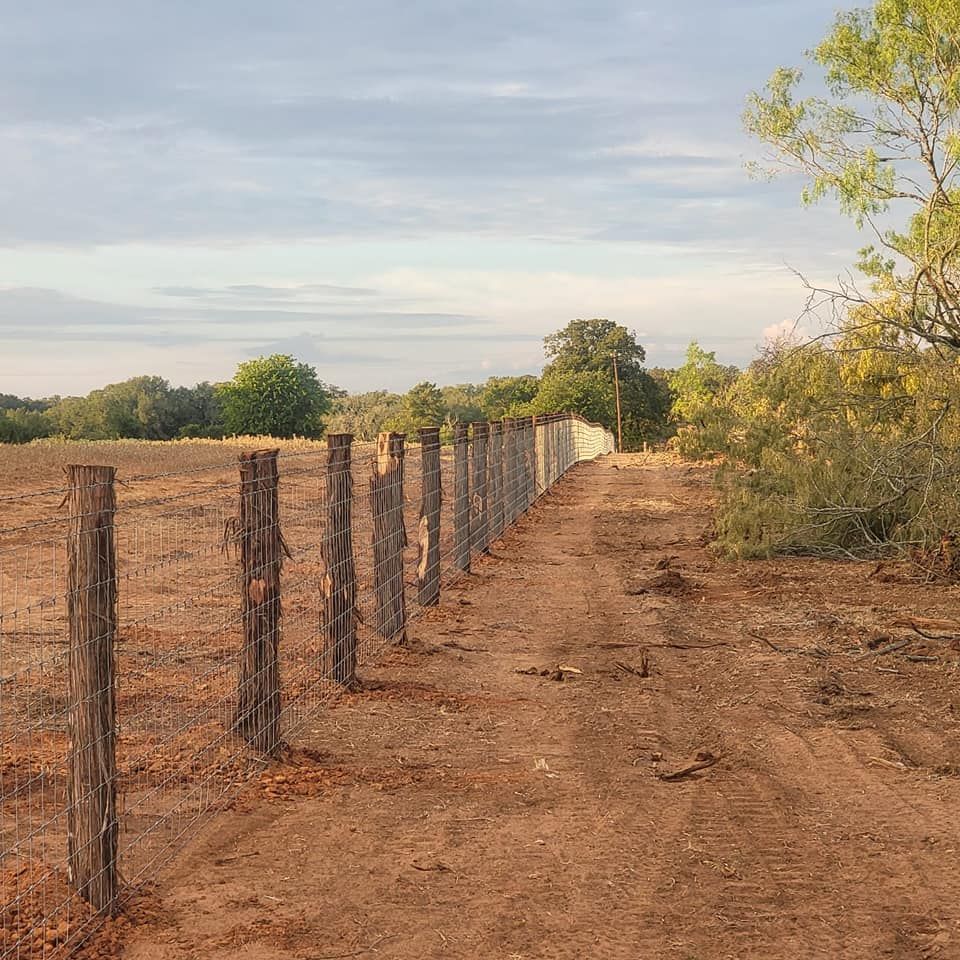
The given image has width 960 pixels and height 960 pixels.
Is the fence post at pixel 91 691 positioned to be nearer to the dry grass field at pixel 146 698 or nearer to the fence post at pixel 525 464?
the dry grass field at pixel 146 698

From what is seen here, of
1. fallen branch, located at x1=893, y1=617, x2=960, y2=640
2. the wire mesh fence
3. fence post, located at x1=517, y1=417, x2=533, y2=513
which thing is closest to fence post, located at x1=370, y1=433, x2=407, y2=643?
the wire mesh fence

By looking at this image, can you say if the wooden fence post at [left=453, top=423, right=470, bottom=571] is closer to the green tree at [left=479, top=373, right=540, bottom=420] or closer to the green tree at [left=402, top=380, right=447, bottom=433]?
the green tree at [left=402, top=380, right=447, bottom=433]

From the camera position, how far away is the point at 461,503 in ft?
48.1

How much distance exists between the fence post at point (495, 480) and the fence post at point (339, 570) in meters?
8.60

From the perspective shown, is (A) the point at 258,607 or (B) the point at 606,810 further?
(A) the point at 258,607

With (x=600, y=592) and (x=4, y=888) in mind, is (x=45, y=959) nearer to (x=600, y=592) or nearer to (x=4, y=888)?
(x=4, y=888)

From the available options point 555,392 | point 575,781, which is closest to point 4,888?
point 575,781

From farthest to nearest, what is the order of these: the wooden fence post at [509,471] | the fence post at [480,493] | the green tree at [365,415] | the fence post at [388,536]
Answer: the green tree at [365,415], the wooden fence post at [509,471], the fence post at [480,493], the fence post at [388,536]

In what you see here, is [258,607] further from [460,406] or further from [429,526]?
[460,406]

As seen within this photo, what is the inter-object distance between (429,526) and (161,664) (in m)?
3.75

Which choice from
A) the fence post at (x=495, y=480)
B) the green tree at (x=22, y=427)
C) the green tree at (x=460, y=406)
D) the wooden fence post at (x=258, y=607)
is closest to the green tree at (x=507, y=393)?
the green tree at (x=460, y=406)

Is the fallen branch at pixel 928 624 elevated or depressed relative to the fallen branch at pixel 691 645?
elevated

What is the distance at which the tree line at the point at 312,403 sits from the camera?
313 feet

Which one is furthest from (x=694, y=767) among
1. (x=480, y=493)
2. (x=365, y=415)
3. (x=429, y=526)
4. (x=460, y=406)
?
(x=460, y=406)
